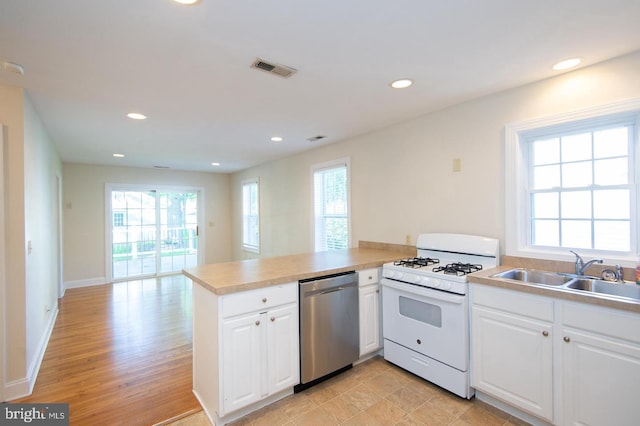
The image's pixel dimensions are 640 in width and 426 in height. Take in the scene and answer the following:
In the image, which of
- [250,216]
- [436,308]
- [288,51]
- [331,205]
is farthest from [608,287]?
[250,216]

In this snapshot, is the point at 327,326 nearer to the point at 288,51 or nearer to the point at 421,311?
the point at 421,311

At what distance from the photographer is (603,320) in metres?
1.62

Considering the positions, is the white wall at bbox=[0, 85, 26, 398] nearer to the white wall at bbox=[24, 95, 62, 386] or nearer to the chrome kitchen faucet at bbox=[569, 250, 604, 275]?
the white wall at bbox=[24, 95, 62, 386]

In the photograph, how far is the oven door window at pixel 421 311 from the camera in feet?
7.56

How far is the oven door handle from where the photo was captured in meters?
2.16

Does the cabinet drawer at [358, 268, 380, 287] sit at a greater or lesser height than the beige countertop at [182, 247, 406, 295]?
lesser

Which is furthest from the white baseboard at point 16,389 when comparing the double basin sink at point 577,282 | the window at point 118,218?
the window at point 118,218

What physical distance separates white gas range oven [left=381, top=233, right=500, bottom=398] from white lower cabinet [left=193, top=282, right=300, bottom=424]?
0.91m

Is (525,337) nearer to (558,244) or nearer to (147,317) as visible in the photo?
(558,244)

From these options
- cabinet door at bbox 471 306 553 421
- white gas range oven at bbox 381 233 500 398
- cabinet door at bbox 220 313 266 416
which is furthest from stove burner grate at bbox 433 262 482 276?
cabinet door at bbox 220 313 266 416

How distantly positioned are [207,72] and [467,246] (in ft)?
8.38

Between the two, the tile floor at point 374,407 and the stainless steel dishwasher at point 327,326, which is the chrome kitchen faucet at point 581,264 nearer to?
the tile floor at point 374,407

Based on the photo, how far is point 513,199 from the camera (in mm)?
2459

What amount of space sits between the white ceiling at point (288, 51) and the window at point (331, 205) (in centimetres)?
121
